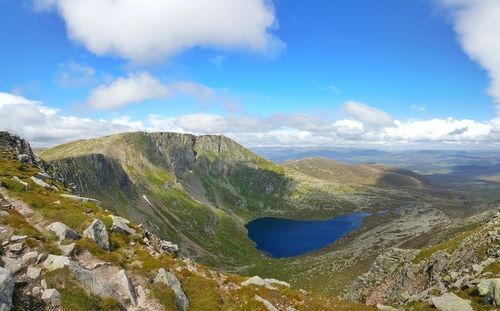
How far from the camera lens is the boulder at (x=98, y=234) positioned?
34.8 meters

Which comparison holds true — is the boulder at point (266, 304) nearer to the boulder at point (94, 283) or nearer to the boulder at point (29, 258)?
the boulder at point (94, 283)

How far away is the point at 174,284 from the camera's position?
102 feet

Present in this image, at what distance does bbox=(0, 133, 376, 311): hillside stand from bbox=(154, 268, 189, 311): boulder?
9 centimetres

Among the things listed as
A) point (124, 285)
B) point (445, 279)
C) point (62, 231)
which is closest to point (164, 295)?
point (124, 285)

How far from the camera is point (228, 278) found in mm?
38031

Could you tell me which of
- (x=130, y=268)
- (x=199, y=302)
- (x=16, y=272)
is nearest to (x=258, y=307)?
(x=199, y=302)

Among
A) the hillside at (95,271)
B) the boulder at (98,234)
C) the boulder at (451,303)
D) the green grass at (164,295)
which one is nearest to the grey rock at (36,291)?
the hillside at (95,271)

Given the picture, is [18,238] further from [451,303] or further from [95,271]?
[451,303]

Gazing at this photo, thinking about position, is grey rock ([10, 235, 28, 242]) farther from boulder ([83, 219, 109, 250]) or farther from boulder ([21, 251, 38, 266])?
boulder ([83, 219, 109, 250])

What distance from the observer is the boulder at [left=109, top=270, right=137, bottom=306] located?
2781 centimetres

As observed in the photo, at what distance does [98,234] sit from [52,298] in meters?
12.2

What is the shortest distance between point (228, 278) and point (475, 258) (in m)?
36.3

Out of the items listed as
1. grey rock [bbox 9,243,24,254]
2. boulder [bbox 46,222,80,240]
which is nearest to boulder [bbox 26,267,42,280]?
grey rock [bbox 9,243,24,254]

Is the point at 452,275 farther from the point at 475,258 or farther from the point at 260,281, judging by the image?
the point at 260,281
